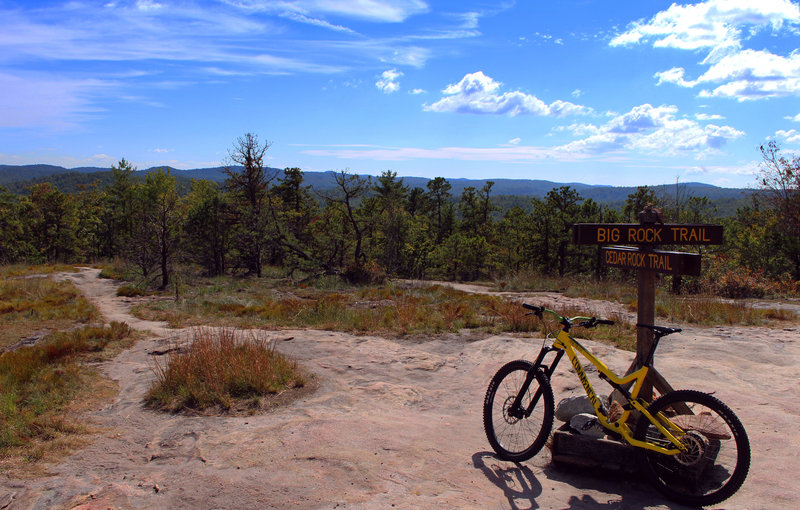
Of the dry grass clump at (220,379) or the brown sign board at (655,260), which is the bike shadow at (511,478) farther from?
the dry grass clump at (220,379)

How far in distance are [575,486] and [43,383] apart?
6370 millimetres

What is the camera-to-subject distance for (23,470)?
13.2 feet

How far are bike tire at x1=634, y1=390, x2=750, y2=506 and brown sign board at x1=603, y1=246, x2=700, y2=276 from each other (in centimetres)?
102

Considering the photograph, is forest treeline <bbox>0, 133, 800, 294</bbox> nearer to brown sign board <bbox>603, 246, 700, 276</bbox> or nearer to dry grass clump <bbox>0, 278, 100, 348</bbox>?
dry grass clump <bbox>0, 278, 100, 348</bbox>

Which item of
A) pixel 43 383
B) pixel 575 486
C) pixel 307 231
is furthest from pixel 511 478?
pixel 307 231

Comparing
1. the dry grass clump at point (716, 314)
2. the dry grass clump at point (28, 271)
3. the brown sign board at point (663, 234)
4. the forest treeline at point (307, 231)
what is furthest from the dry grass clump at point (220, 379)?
the dry grass clump at point (28, 271)

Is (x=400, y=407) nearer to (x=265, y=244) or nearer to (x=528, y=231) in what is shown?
(x=265, y=244)

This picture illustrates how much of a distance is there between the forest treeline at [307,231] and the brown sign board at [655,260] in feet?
42.6

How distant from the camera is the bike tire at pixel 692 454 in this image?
3.42 metres

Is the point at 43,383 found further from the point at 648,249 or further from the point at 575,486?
the point at 648,249

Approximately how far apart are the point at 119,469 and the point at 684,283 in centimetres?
1847

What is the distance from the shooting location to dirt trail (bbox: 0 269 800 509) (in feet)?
11.8

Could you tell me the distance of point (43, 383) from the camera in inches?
248

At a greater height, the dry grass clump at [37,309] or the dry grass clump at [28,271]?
the dry grass clump at [37,309]
